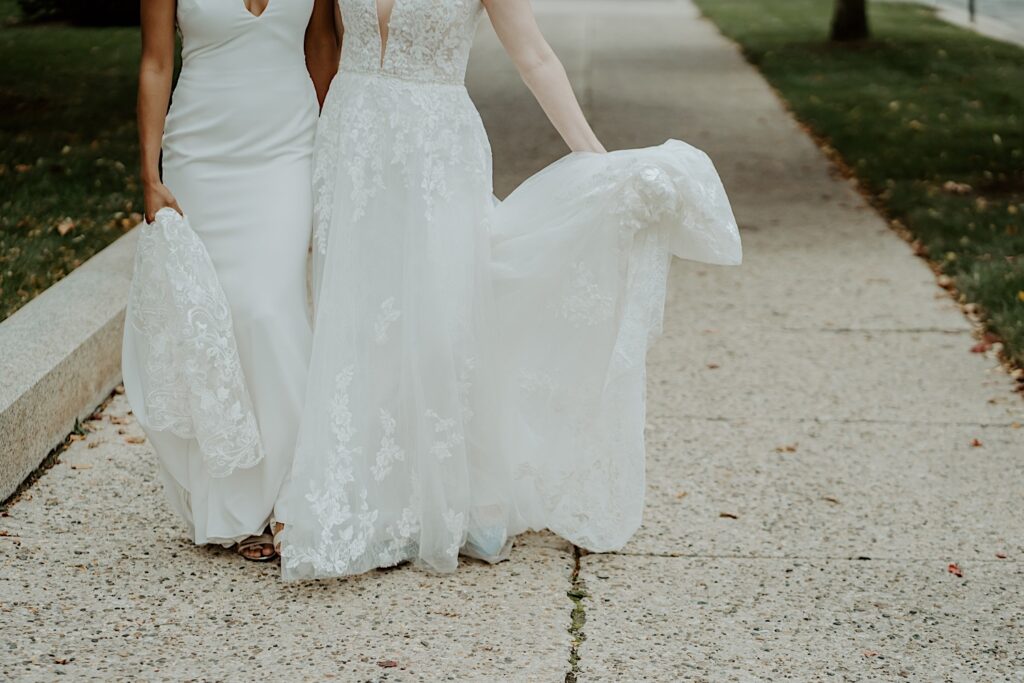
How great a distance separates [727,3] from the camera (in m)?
25.3

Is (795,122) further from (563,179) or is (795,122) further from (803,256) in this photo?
(563,179)

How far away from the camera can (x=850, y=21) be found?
59.2ft

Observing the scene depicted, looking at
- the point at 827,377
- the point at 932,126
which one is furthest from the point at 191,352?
the point at 932,126

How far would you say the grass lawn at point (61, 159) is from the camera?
6.95 meters

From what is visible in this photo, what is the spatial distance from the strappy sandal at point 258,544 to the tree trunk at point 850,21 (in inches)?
608

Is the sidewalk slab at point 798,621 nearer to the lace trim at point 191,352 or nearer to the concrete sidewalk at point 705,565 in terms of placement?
the concrete sidewalk at point 705,565

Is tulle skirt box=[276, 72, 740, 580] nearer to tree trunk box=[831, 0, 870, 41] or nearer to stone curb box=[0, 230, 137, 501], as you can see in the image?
stone curb box=[0, 230, 137, 501]

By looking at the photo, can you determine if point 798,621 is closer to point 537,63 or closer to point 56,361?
point 537,63

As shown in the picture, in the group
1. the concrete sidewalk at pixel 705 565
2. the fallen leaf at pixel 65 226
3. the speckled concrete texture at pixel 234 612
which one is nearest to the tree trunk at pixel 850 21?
the concrete sidewalk at pixel 705 565

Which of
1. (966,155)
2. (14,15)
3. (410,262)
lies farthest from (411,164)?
(14,15)

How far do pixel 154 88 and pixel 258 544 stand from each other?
1.36 m

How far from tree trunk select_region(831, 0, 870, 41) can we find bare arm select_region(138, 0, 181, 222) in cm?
1538

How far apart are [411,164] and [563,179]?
443 millimetres

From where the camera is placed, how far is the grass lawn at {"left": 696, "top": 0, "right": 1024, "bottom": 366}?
25.6 ft
